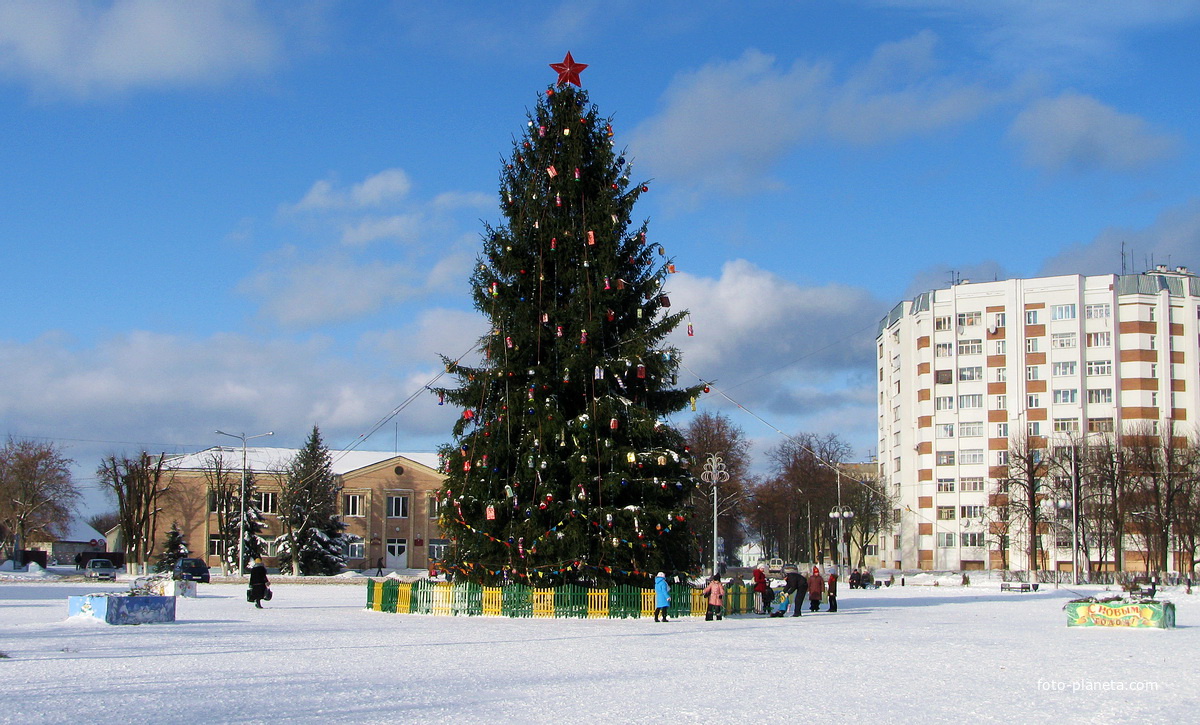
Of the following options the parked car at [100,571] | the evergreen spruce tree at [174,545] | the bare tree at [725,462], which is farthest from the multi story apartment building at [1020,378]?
the parked car at [100,571]

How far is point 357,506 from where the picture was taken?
3415 inches

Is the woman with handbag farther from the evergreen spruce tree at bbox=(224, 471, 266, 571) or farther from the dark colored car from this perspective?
the evergreen spruce tree at bbox=(224, 471, 266, 571)

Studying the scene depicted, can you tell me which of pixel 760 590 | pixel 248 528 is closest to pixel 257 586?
pixel 760 590

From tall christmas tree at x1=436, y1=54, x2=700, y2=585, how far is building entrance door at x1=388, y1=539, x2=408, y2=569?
59812mm

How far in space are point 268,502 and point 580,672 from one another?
76.2m

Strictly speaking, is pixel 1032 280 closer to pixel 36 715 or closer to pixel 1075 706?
pixel 1075 706

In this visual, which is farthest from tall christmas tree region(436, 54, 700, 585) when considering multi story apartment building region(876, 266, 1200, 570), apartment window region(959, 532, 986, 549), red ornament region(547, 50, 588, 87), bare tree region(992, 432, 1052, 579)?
apartment window region(959, 532, 986, 549)

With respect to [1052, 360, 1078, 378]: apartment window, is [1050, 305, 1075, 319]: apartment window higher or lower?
higher

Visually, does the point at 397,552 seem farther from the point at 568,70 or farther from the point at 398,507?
the point at 568,70

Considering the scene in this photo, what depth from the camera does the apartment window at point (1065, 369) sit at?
294 feet

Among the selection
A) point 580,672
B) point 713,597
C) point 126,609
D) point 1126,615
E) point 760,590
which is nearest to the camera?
point 580,672

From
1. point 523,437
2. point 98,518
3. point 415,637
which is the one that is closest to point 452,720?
point 415,637

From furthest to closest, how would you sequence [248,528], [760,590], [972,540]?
[972,540] → [248,528] → [760,590]

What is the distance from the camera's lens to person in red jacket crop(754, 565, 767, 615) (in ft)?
94.7
